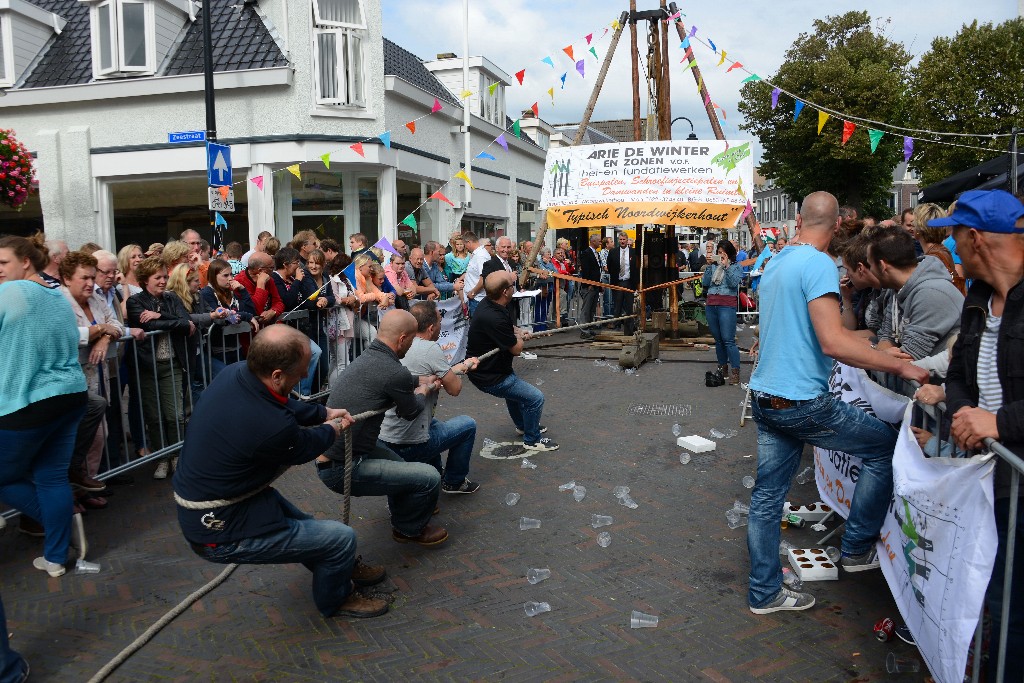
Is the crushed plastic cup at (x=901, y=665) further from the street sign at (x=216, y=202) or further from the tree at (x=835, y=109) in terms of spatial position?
the tree at (x=835, y=109)

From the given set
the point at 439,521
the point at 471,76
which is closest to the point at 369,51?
the point at 471,76

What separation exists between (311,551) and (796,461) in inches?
96.1

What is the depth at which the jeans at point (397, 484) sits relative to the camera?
4.49 metres

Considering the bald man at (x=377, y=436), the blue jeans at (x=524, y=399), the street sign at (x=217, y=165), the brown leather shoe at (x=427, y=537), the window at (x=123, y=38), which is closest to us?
the bald man at (x=377, y=436)

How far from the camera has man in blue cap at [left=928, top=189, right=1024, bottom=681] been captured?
8.54ft

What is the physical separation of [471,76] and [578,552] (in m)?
20.7

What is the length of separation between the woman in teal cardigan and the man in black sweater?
1.22 meters

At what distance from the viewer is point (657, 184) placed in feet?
40.2

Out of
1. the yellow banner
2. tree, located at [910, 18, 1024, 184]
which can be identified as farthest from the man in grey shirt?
tree, located at [910, 18, 1024, 184]

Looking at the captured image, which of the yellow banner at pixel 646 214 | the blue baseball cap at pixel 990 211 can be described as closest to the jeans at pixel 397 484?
the blue baseball cap at pixel 990 211

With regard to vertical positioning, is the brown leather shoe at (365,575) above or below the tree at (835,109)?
below

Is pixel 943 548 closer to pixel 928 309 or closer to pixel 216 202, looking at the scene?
pixel 928 309

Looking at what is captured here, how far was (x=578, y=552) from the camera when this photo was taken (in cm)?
468

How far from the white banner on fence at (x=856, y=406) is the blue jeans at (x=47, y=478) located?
4.36m
